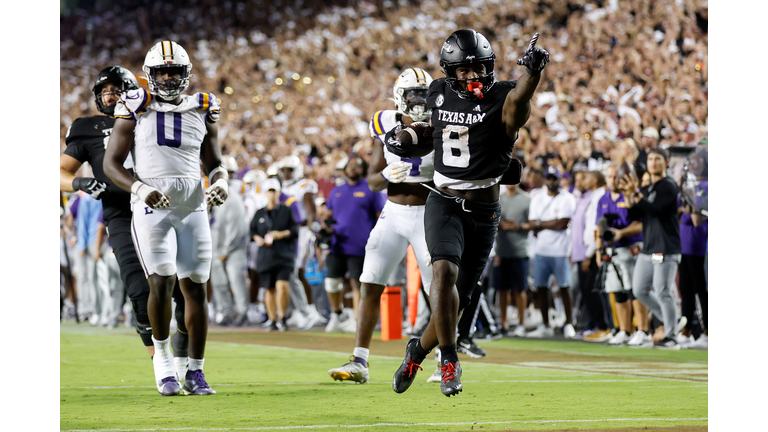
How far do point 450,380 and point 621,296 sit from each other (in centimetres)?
559

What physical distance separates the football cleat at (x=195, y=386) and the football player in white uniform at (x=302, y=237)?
654cm

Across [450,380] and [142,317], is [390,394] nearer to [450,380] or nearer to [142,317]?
[450,380]

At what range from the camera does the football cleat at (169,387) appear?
18.5 ft

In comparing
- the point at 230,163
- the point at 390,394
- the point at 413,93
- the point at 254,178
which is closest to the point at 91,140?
the point at 230,163

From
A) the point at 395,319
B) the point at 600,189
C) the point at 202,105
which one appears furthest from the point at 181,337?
the point at 600,189

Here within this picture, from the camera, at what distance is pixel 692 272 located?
952 cm

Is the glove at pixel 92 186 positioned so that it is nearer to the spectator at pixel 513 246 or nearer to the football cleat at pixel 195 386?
the football cleat at pixel 195 386

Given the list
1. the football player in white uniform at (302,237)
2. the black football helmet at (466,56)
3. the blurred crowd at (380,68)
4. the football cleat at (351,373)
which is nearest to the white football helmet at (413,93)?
the black football helmet at (466,56)

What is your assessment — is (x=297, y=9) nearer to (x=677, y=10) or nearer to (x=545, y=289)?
(x=677, y=10)

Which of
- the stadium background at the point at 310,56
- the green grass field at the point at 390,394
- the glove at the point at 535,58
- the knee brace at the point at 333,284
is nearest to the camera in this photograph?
the glove at the point at 535,58

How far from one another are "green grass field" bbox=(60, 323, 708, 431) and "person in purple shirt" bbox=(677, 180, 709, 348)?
0.70m

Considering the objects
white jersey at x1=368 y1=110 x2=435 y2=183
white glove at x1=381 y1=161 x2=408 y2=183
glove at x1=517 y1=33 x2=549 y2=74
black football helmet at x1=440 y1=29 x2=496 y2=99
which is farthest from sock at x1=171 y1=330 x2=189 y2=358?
glove at x1=517 y1=33 x2=549 y2=74
